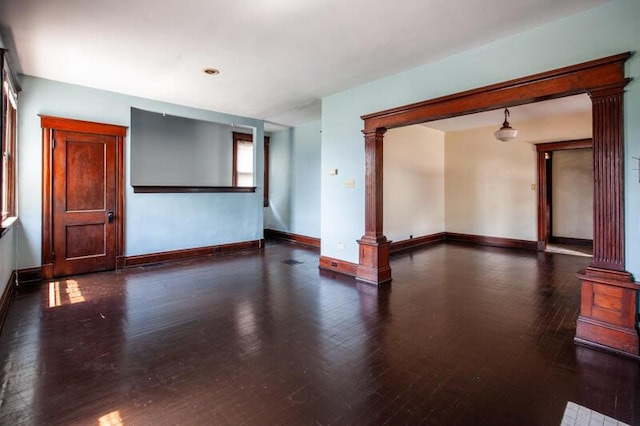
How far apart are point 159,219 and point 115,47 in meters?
3.09

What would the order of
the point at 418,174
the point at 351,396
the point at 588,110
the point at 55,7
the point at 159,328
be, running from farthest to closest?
the point at 418,174 < the point at 588,110 < the point at 159,328 < the point at 55,7 < the point at 351,396

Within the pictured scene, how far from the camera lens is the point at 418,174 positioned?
799 cm

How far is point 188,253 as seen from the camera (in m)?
6.29

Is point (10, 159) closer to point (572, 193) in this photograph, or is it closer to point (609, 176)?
point (609, 176)

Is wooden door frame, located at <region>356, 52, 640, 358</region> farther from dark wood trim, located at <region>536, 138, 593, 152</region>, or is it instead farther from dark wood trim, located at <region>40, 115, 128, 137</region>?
dark wood trim, located at <region>40, 115, 128, 137</region>

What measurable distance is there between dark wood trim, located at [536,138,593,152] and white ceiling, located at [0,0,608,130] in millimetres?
4919

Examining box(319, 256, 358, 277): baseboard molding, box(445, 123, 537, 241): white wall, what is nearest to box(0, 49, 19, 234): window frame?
box(319, 256, 358, 277): baseboard molding

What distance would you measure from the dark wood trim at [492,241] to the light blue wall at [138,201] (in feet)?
16.9

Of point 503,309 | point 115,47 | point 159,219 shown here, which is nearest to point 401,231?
point 503,309

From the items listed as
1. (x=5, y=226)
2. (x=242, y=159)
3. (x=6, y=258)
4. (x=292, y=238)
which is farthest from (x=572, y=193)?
(x=6, y=258)

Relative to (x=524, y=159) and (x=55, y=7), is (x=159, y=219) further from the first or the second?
(x=524, y=159)

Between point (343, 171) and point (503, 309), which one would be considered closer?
point (503, 309)

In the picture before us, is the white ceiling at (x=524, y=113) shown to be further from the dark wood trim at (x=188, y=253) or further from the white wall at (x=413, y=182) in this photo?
the dark wood trim at (x=188, y=253)

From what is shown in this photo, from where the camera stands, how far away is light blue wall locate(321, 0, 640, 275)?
2625 mm
